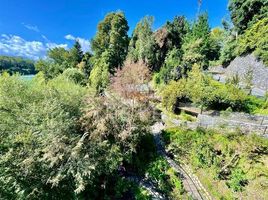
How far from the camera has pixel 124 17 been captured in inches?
1368

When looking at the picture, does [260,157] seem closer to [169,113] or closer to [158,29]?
[169,113]

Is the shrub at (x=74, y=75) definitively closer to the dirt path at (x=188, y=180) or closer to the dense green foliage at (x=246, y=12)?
the dirt path at (x=188, y=180)

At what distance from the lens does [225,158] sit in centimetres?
1155

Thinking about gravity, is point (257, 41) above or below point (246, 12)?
below

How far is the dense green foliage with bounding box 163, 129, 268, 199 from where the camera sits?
1038 centimetres

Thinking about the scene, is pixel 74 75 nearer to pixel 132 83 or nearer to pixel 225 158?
pixel 132 83

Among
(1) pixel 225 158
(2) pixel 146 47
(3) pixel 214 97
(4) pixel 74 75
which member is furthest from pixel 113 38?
(1) pixel 225 158

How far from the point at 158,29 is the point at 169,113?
18686 mm

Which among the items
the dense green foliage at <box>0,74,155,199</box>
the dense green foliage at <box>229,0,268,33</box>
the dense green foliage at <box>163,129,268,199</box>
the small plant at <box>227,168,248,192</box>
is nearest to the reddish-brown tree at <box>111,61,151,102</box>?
the dense green foliage at <box>0,74,155,199</box>

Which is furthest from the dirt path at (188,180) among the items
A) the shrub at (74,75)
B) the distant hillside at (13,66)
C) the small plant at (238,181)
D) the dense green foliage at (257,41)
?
the distant hillside at (13,66)

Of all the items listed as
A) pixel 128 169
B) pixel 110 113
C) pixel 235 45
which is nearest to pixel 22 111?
pixel 110 113

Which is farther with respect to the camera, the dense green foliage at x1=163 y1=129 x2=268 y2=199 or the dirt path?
the dirt path

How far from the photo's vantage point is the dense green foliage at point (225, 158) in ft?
34.1

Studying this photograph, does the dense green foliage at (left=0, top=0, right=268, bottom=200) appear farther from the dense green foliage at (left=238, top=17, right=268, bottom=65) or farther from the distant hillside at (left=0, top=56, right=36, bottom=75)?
the distant hillside at (left=0, top=56, right=36, bottom=75)
